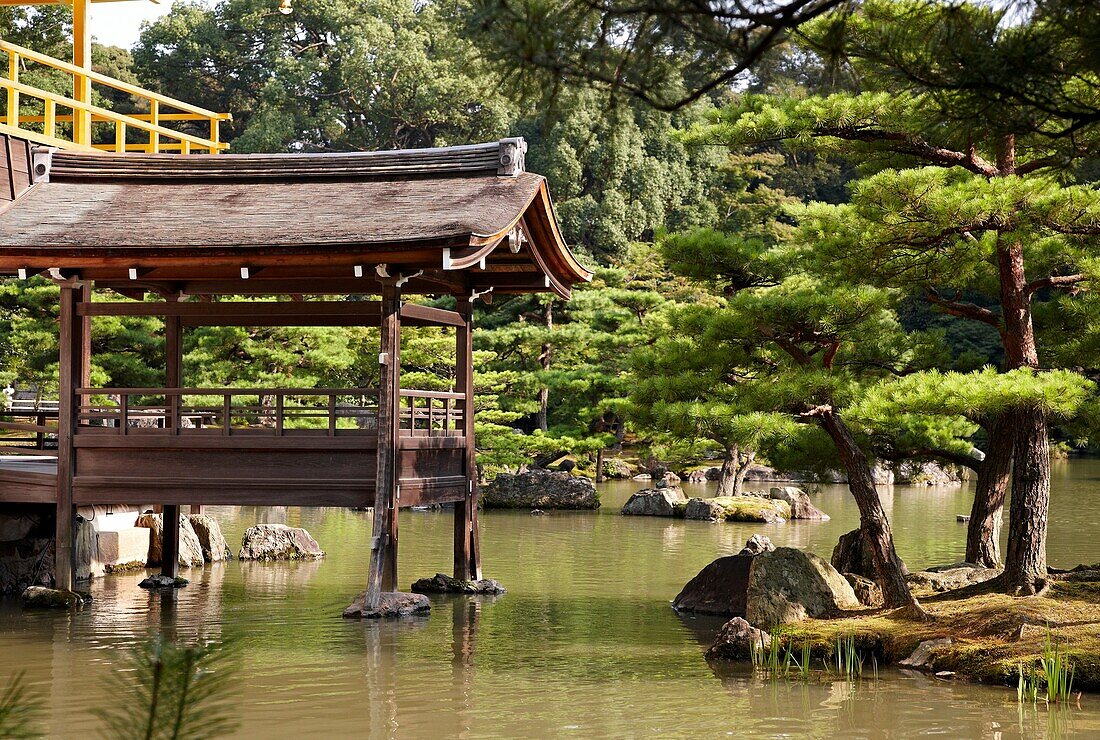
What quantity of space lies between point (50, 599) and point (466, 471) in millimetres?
3744

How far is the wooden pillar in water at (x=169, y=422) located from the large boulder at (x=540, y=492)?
9684 mm

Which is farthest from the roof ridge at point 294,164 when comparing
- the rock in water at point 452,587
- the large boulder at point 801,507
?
the large boulder at point 801,507

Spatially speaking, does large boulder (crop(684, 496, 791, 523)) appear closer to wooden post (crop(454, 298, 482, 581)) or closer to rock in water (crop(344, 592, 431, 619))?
wooden post (crop(454, 298, 482, 581))

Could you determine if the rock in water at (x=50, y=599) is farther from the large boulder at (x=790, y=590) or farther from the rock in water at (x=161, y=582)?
the large boulder at (x=790, y=590)

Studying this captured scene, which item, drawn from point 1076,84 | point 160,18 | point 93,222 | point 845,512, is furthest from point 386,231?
point 160,18

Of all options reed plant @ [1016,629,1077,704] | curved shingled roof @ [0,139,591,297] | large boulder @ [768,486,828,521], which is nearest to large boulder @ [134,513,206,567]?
curved shingled roof @ [0,139,591,297]

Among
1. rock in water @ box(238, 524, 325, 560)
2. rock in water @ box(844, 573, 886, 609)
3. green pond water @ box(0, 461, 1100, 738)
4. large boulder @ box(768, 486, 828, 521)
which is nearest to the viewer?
green pond water @ box(0, 461, 1100, 738)

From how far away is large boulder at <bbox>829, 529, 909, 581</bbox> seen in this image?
1059cm

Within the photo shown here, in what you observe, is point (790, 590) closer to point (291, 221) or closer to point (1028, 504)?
point (1028, 504)

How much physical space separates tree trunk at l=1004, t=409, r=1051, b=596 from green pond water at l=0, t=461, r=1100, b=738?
1.91m

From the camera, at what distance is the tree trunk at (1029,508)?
9.05 metres

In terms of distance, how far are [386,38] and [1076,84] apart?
35572mm

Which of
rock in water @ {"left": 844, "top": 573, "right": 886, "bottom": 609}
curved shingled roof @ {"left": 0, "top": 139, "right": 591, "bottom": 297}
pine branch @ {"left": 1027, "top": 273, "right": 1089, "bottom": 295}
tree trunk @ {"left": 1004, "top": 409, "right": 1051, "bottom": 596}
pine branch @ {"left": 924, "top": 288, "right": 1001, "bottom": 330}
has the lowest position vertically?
rock in water @ {"left": 844, "top": 573, "right": 886, "bottom": 609}

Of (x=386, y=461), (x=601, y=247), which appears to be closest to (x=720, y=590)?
(x=386, y=461)
